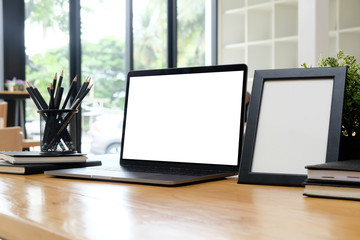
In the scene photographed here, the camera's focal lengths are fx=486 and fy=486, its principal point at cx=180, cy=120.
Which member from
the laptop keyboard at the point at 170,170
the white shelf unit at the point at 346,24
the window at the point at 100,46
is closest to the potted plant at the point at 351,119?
the laptop keyboard at the point at 170,170

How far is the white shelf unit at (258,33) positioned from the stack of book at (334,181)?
4601 mm

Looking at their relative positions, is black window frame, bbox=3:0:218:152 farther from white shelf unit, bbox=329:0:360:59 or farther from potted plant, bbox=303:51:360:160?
potted plant, bbox=303:51:360:160

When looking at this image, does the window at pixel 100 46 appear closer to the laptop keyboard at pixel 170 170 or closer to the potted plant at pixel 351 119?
the laptop keyboard at pixel 170 170

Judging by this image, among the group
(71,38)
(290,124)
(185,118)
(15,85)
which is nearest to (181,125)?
(185,118)

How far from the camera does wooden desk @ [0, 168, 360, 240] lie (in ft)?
1.67

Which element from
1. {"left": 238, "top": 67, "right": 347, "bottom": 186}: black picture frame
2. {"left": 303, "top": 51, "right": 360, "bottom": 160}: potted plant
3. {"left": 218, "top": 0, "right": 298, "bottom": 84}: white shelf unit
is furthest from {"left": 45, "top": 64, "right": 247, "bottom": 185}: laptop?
{"left": 218, "top": 0, "right": 298, "bottom": 84}: white shelf unit

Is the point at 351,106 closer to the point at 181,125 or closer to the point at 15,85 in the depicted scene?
the point at 181,125

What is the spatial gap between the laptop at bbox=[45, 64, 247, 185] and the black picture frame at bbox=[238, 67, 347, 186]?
10 cm

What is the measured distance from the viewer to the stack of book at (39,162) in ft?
3.57

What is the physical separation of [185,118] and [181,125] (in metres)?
0.02

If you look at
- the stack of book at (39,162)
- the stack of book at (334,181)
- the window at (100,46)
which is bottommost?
the stack of book at (39,162)

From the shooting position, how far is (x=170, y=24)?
580 cm

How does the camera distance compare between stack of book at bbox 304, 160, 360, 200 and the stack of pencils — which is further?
the stack of pencils

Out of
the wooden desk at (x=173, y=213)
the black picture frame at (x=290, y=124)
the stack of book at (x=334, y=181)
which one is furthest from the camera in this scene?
the black picture frame at (x=290, y=124)
